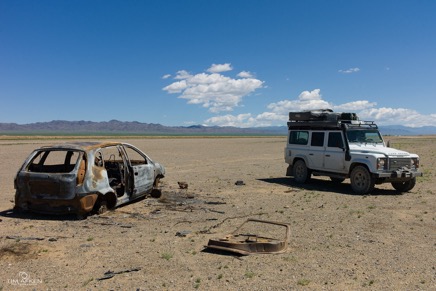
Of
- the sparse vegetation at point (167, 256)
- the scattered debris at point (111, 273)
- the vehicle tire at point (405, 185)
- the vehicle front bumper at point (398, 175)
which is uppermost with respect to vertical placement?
the vehicle front bumper at point (398, 175)

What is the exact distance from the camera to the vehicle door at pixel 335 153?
12969 millimetres

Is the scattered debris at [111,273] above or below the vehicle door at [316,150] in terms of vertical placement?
below

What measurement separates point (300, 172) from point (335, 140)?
201 cm

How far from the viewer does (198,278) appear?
5.20 metres

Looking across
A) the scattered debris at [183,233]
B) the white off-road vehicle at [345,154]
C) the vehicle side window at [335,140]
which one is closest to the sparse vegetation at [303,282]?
the scattered debris at [183,233]

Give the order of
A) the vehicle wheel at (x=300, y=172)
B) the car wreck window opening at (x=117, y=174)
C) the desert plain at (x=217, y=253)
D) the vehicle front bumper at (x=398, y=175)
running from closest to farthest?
the desert plain at (x=217, y=253), the car wreck window opening at (x=117, y=174), the vehicle front bumper at (x=398, y=175), the vehicle wheel at (x=300, y=172)

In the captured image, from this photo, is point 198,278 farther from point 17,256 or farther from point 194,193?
point 194,193

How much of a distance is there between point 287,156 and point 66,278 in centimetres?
1124

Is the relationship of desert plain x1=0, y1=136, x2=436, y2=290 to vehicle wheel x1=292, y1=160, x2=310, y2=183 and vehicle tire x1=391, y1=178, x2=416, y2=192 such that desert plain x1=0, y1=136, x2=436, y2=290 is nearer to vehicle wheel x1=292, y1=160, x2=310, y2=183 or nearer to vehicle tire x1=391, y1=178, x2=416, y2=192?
vehicle tire x1=391, y1=178, x2=416, y2=192

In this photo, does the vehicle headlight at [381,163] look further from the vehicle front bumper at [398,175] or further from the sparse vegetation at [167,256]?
the sparse vegetation at [167,256]

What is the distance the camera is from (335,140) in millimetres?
13320

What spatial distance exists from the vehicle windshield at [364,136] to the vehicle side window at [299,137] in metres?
1.75

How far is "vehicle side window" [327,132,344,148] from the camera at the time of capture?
13109 mm

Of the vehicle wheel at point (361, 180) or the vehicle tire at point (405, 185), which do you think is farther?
the vehicle tire at point (405, 185)
